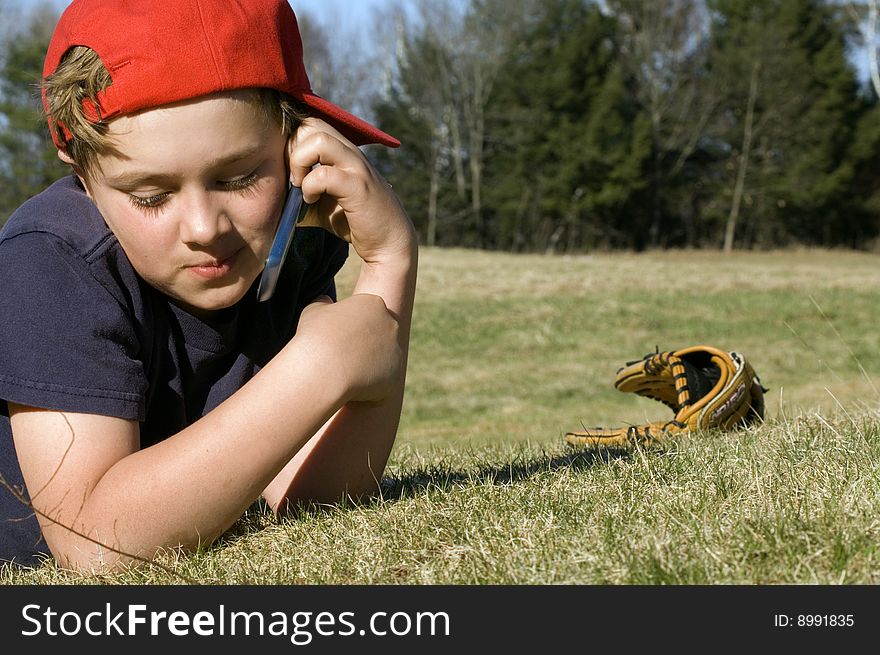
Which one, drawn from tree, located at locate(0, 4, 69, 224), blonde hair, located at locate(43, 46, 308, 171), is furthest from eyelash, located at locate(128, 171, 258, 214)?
tree, located at locate(0, 4, 69, 224)

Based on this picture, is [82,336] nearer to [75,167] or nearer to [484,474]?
[75,167]

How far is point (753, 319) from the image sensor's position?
15289 millimetres

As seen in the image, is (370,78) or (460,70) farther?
(370,78)

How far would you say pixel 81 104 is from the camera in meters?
2.01

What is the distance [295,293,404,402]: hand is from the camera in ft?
6.81

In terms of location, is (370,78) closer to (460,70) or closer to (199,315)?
(460,70)

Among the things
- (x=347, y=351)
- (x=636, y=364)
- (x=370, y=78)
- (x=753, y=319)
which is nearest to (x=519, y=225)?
(x=370, y=78)

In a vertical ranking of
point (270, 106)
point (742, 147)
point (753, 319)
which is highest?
point (742, 147)

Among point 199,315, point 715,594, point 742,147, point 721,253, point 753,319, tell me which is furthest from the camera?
point 742,147

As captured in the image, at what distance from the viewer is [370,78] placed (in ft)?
128

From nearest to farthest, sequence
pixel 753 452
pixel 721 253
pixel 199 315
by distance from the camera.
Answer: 1. pixel 199 315
2. pixel 753 452
3. pixel 721 253

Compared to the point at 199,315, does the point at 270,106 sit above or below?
above

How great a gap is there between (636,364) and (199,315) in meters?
2.32

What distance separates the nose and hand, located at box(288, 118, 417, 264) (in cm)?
26
